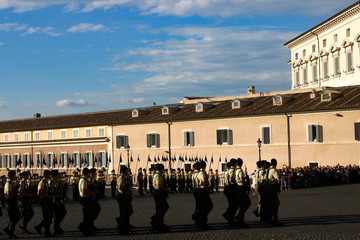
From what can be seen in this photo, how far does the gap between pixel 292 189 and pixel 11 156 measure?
1791 inches

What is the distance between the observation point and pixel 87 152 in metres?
63.6

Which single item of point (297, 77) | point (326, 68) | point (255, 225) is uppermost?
point (297, 77)

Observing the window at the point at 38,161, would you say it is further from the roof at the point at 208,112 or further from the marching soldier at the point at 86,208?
the marching soldier at the point at 86,208

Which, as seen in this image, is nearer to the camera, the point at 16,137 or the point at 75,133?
the point at 75,133

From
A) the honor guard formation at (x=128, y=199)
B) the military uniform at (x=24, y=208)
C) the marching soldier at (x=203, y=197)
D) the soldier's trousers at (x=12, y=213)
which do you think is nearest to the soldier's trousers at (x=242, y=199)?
the honor guard formation at (x=128, y=199)

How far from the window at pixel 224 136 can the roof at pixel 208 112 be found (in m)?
1.45

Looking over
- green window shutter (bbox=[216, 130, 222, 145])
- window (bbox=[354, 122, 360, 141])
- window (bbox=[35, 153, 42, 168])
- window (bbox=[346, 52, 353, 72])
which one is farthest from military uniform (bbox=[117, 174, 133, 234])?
window (bbox=[35, 153, 42, 168])

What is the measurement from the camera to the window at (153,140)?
56.8m

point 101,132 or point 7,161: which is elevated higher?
point 101,132

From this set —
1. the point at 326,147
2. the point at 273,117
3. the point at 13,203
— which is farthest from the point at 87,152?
the point at 13,203

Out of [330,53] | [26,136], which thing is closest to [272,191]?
[330,53]

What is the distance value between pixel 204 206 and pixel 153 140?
40.3 meters

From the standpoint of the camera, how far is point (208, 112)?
54375 millimetres

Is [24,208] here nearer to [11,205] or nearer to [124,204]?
[11,205]
